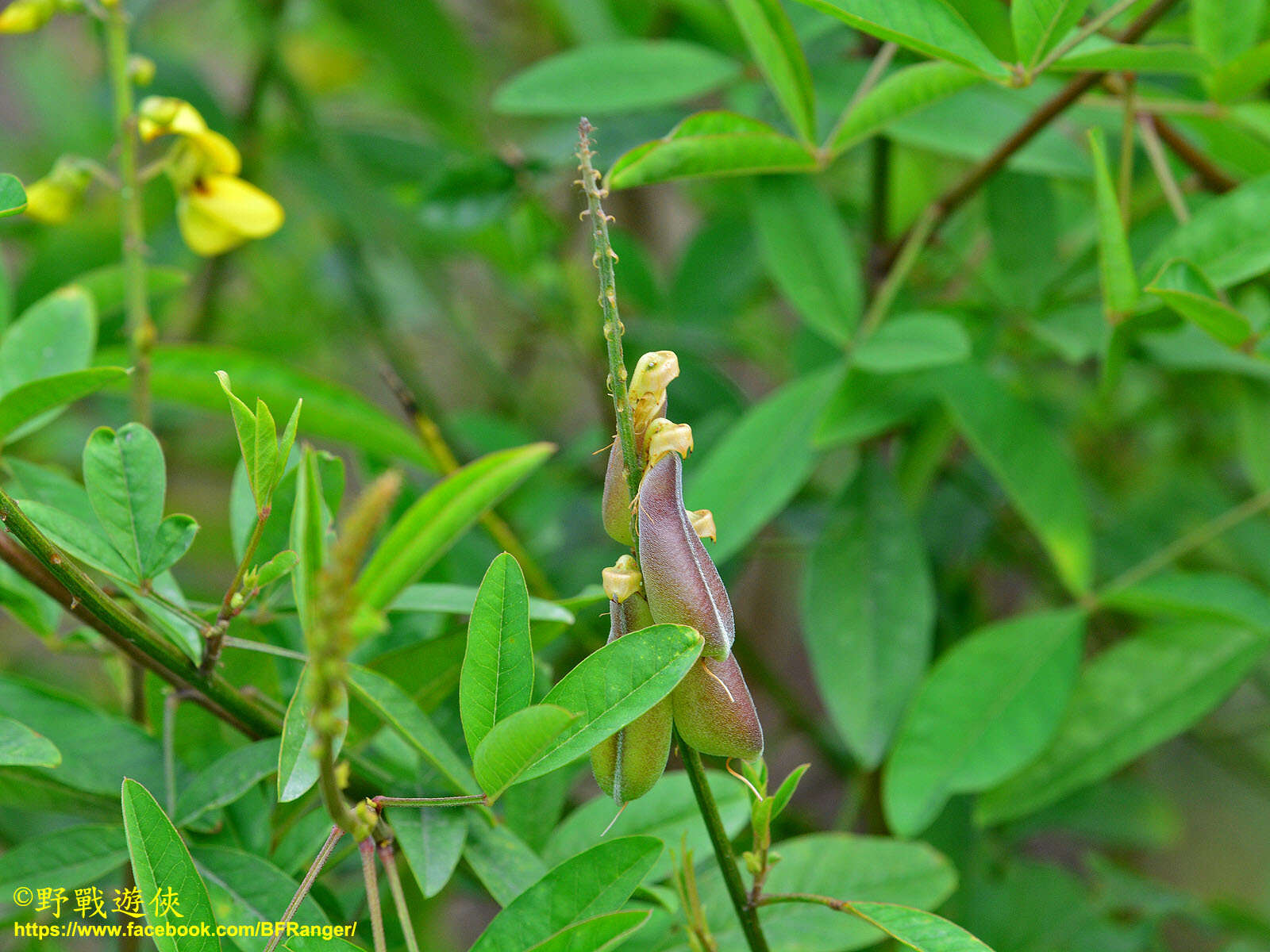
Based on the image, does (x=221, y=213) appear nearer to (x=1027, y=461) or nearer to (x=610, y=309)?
(x=610, y=309)

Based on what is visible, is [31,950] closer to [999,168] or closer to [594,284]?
[999,168]

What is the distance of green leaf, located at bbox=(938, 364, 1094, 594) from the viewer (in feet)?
2.54

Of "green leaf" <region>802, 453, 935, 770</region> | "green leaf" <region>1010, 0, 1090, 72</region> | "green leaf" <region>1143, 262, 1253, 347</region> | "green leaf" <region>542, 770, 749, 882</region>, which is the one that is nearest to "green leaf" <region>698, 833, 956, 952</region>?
"green leaf" <region>542, 770, 749, 882</region>

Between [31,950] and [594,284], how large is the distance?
1038mm

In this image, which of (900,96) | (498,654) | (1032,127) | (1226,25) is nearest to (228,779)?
(498,654)

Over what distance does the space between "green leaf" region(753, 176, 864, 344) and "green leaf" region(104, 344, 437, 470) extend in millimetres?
308

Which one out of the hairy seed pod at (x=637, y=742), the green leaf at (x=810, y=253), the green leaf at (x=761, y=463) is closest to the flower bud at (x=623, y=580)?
the hairy seed pod at (x=637, y=742)

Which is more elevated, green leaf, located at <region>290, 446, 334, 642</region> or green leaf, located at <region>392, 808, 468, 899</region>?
green leaf, located at <region>290, 446, 334, 642</region>

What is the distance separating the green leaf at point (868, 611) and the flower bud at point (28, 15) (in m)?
0.65

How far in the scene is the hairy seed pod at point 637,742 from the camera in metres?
0.39

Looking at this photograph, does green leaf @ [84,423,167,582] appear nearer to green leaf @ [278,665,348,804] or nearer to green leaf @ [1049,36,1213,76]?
green leaf @ [278,665,348,804]

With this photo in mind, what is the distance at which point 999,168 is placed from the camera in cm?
74

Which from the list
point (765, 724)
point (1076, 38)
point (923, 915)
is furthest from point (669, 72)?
point (765, 724)

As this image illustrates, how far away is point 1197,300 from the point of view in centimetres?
55
